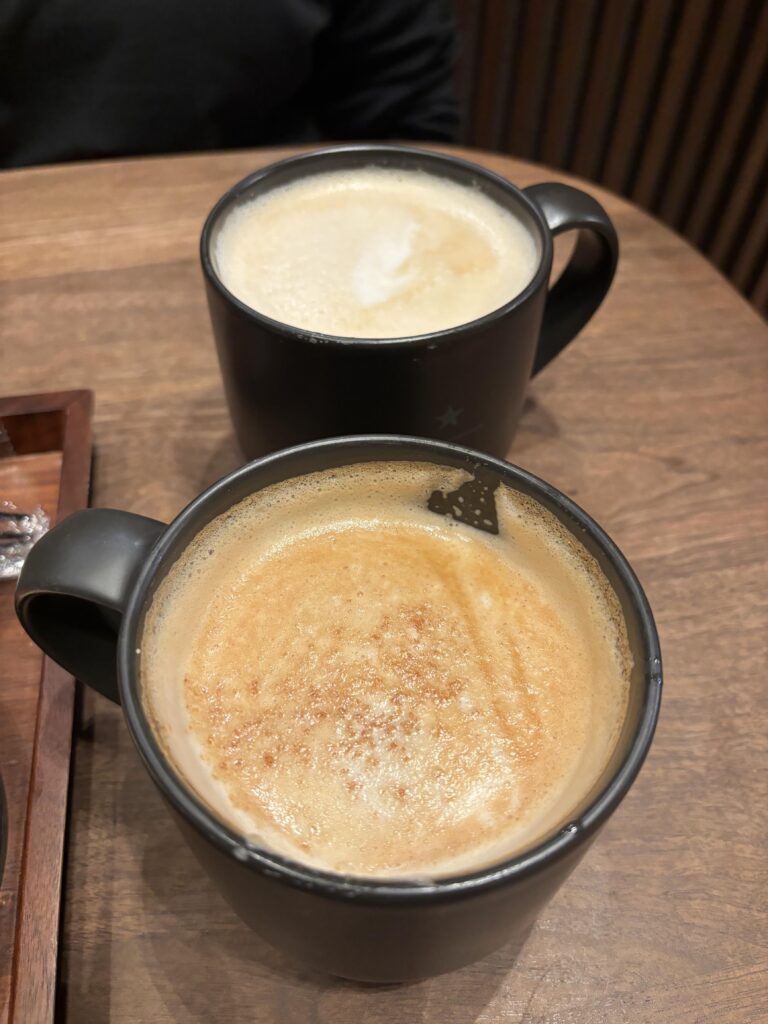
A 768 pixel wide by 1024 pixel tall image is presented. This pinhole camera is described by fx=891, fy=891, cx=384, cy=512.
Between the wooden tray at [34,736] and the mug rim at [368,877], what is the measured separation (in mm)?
192

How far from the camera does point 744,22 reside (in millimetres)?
1837

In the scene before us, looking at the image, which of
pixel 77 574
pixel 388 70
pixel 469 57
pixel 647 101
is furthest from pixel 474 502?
pixel 469 57

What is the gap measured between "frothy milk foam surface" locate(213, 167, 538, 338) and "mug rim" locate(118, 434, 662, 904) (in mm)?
231

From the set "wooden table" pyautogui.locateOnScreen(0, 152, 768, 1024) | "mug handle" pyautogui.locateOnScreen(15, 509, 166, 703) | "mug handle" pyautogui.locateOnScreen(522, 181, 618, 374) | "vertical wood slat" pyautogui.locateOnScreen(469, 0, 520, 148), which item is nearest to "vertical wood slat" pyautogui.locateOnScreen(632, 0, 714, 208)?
"vertical wood slat" pyautogui.locateOnScreen(469, 0, 520, 148)

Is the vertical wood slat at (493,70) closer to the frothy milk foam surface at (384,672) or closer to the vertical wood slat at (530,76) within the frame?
the vertical wood slat at (530,76)

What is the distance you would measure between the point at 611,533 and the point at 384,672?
34 cm

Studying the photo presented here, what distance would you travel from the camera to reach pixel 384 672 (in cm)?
54

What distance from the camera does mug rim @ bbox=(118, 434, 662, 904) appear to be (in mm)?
383

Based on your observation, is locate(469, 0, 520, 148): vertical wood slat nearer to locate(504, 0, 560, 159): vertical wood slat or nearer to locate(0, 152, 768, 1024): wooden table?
locate(504, 0, 560, 159): vertical wood slat

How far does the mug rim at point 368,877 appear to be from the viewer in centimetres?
38

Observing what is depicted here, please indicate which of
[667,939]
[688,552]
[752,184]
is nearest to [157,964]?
[667,939]

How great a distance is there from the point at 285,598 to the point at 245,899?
19 cm

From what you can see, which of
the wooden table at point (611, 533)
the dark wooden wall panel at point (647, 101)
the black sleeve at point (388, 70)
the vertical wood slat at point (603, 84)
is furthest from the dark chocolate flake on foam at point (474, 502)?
the vertical wood slat at point (603, 84)

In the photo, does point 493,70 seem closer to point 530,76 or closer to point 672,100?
point 530,76
